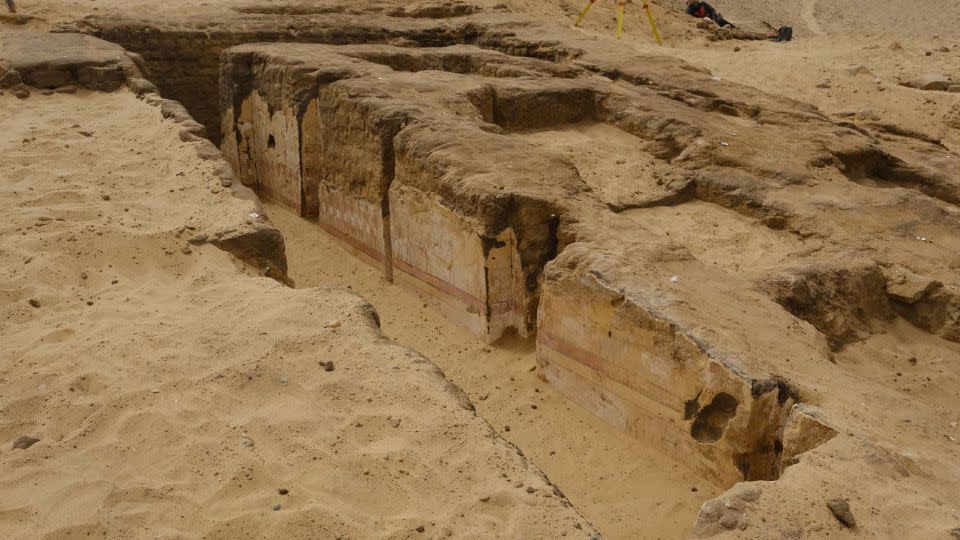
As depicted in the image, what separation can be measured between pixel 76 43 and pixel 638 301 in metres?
5.44

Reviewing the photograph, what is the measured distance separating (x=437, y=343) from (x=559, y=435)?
1.11 m

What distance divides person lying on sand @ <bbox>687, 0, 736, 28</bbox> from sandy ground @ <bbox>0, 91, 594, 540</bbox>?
1180 centimetres

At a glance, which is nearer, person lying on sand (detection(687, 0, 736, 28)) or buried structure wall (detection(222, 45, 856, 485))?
buried structure wall (detection(222, 45, 856, 485))

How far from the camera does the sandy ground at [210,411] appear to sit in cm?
223

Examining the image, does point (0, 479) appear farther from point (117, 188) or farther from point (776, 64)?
point (776, 64)

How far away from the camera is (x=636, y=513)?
3342mm

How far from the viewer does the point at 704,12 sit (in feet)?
46.4

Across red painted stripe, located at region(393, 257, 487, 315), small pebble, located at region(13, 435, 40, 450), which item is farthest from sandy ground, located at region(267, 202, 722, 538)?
small pebble, located at region(13, 435, 40, 450)

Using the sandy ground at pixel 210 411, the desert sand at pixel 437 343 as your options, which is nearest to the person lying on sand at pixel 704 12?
the desert sand at pixel 437 343

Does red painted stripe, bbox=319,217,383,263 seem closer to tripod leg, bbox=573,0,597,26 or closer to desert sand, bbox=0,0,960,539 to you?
desert sand, bbox=0,0,960,539

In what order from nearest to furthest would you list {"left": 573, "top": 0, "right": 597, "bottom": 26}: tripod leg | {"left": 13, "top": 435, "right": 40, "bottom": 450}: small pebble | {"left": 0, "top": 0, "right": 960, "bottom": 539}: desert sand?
{"left": 0, "top": 0, "right": 960, "bottom": 539}: desert sand
{"left": 13, "top": 435, "right": 40, "bottom": 450}: small pebble
{"left": 573, "top": 0, "right": 597, "bottom": 26}: tripod leg

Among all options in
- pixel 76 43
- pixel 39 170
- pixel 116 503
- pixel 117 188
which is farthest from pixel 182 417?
pixel 76 43

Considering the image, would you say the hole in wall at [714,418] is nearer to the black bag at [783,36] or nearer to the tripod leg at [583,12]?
the tripod leg at [583,12]

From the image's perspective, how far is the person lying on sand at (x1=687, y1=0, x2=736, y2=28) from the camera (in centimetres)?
1386
